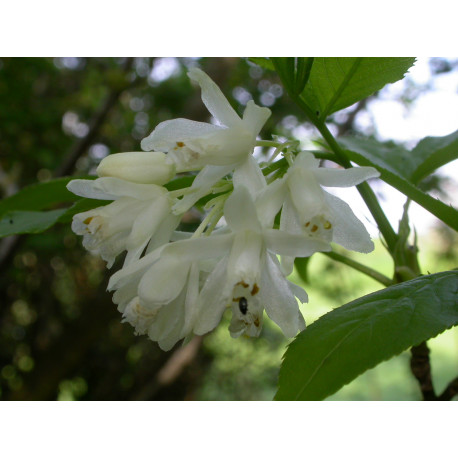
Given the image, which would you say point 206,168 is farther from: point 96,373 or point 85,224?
point 96,373

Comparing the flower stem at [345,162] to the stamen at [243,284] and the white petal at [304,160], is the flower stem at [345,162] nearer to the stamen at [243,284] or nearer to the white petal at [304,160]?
the white petal at [304,160]

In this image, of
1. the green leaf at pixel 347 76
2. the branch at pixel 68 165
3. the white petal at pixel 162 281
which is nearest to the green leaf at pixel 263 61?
the green leaf at pixel 347 76

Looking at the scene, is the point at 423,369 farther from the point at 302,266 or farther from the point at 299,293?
the point at 302,266

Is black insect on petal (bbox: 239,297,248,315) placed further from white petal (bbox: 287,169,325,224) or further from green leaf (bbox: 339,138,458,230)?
green leaf (bbox: 339,138,458,230)

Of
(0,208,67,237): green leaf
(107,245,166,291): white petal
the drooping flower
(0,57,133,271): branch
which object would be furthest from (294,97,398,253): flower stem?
(0,57,133,271): branch

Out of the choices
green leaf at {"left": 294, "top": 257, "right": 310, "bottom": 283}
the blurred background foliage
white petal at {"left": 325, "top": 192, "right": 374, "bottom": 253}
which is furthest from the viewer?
the blurred background foliage
